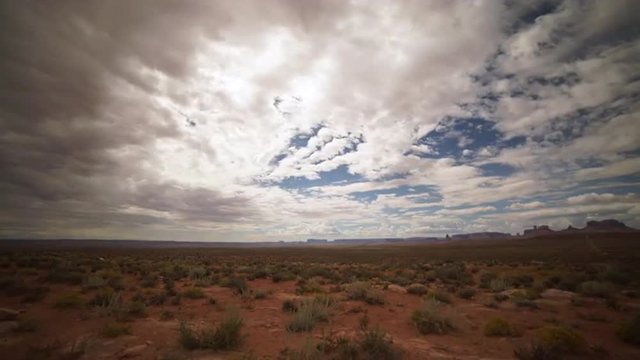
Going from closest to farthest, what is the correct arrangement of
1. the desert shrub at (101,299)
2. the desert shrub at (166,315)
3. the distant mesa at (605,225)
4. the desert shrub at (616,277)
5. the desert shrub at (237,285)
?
the desert shrub at (166,315) → the desert shrub at (101,299) → the desert shrub at (237,285) → the desert shrub at (616,277) → the distant mesa at (605,225)

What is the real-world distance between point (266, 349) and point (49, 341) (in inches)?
210

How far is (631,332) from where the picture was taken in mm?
7914

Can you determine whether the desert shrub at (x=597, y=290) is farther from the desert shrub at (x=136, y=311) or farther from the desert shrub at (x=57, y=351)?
the desert shrub at (x=57, y=351)

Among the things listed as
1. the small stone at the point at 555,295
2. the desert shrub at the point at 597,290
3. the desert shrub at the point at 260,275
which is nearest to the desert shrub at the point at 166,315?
the desert shrub at the point at 260,275

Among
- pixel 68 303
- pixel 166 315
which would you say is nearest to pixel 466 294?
pixel 166 315

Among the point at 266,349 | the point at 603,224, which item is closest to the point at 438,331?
the point at 266,349

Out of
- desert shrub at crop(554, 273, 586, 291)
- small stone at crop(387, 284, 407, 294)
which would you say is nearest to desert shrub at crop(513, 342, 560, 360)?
small stone at crop(387, 284, 407, 294)

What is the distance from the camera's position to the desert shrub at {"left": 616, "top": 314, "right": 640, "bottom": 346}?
308 inches

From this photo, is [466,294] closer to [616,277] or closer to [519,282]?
[519,282]

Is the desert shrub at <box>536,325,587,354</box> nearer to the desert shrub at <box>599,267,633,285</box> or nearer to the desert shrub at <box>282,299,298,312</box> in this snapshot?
the desert shrub at <box>282,299,298,312</box>

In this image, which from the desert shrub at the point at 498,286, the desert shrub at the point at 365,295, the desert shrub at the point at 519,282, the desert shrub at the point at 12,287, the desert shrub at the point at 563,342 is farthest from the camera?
the desert shrub at the point at 519,282

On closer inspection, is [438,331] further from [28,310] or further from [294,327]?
[28,310]

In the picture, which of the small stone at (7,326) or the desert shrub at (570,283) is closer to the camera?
the small stone at (7,326)

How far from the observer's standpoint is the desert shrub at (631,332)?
782 cm
